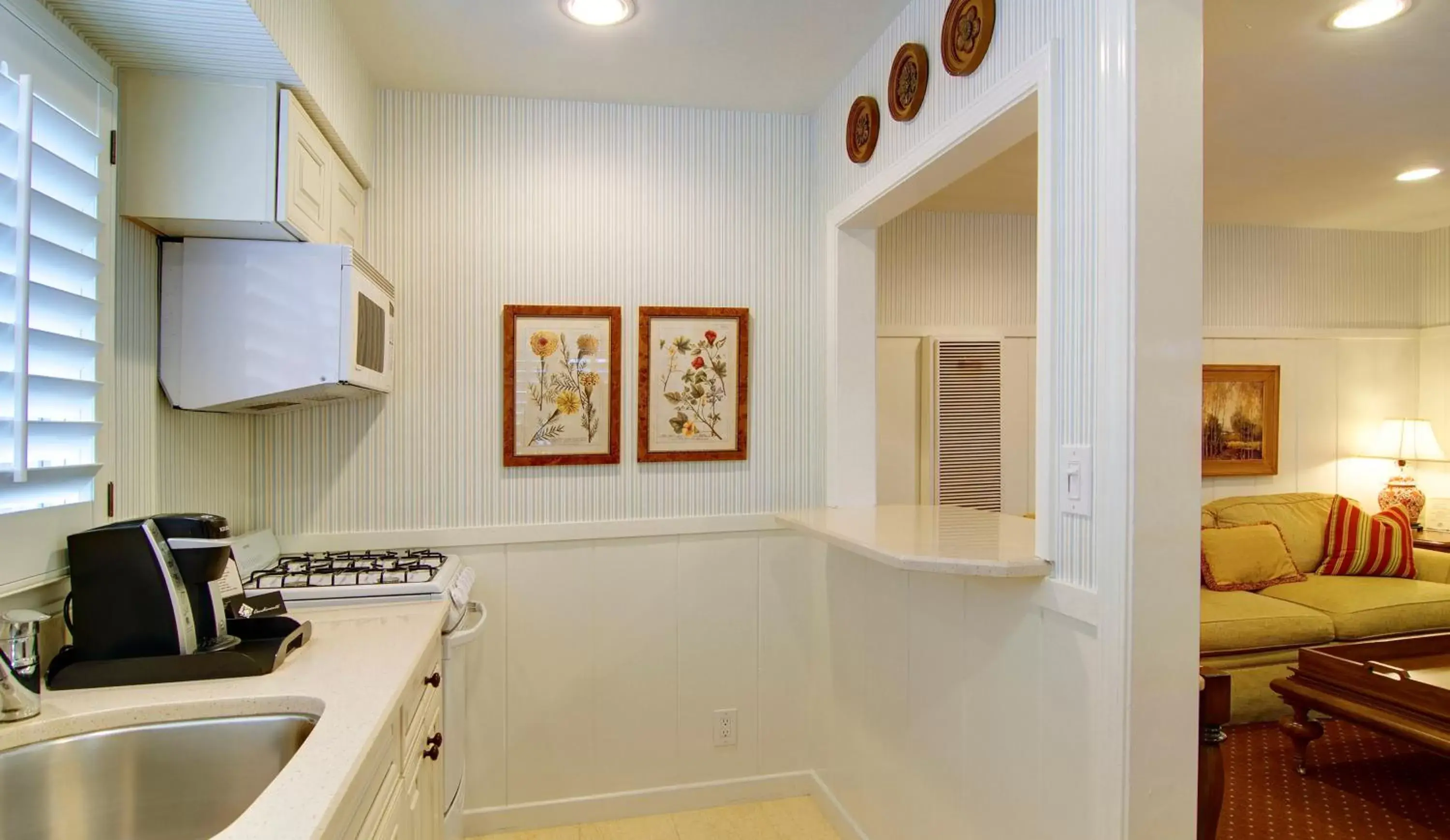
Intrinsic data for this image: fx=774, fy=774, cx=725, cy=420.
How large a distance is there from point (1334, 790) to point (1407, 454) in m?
2.67

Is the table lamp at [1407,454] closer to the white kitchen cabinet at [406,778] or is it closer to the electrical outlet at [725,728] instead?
the electrical outlet at [725,728]

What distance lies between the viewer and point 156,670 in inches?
56.4

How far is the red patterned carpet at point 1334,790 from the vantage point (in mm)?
2686

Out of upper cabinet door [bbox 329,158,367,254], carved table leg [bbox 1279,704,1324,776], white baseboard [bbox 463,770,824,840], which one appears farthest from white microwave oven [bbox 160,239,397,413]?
carved table leg [bbox 1279,704,1324,776]

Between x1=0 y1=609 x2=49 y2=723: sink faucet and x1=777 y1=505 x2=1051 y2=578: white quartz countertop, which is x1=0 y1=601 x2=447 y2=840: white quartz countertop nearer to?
x1=0 y1=609 x2=49 y2=723: sink faucet

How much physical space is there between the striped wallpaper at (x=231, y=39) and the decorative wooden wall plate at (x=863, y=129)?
5.01ft

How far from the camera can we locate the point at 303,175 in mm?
1890

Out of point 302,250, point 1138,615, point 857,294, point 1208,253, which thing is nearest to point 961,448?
point 857,294

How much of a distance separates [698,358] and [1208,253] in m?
3.59

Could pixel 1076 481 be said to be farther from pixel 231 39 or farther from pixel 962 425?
pixel 962 425

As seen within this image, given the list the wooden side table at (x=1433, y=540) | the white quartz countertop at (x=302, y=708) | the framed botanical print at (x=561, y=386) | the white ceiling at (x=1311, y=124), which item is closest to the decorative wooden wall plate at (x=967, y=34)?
the white ceiling at (x=1311, y=124)

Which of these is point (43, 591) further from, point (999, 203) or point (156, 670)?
point (999, 203)

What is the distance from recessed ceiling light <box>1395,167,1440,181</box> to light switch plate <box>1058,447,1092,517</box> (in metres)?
3.55

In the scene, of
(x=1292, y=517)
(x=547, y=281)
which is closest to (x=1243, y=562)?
(x=1292, y=517)
